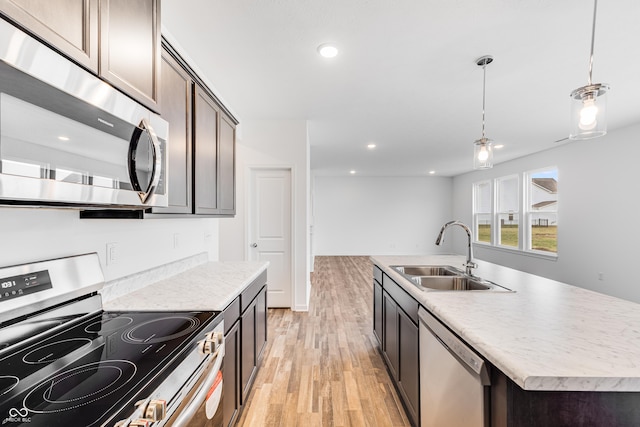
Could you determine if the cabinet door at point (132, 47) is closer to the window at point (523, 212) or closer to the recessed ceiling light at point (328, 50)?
the recessed ceiling light at point (328, 50)

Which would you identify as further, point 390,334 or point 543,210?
point 543,210

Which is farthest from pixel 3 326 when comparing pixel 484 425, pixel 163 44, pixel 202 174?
pixel 484 425

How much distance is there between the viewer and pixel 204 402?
1176 mm

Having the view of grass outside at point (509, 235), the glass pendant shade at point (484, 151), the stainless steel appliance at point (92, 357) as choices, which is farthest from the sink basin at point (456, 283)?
the view of grass outside at point (509, 235)

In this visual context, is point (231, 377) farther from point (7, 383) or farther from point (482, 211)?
point (482, 211)

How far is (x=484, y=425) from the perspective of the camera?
102 centimetres

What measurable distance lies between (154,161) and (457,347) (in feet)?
4.86

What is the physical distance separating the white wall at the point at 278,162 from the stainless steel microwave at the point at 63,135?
110 inches

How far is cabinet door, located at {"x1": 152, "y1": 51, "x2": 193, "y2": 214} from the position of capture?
1.67 meters

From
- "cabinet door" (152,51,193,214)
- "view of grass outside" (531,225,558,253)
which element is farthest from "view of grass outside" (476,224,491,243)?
"cabinet door" (152,51,193,214)

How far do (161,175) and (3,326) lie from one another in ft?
2.52

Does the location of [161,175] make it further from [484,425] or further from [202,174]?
[484,425]

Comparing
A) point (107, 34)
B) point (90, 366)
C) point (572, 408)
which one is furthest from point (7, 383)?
point (572, 408)

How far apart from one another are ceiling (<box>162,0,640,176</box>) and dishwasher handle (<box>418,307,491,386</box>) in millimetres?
1799
